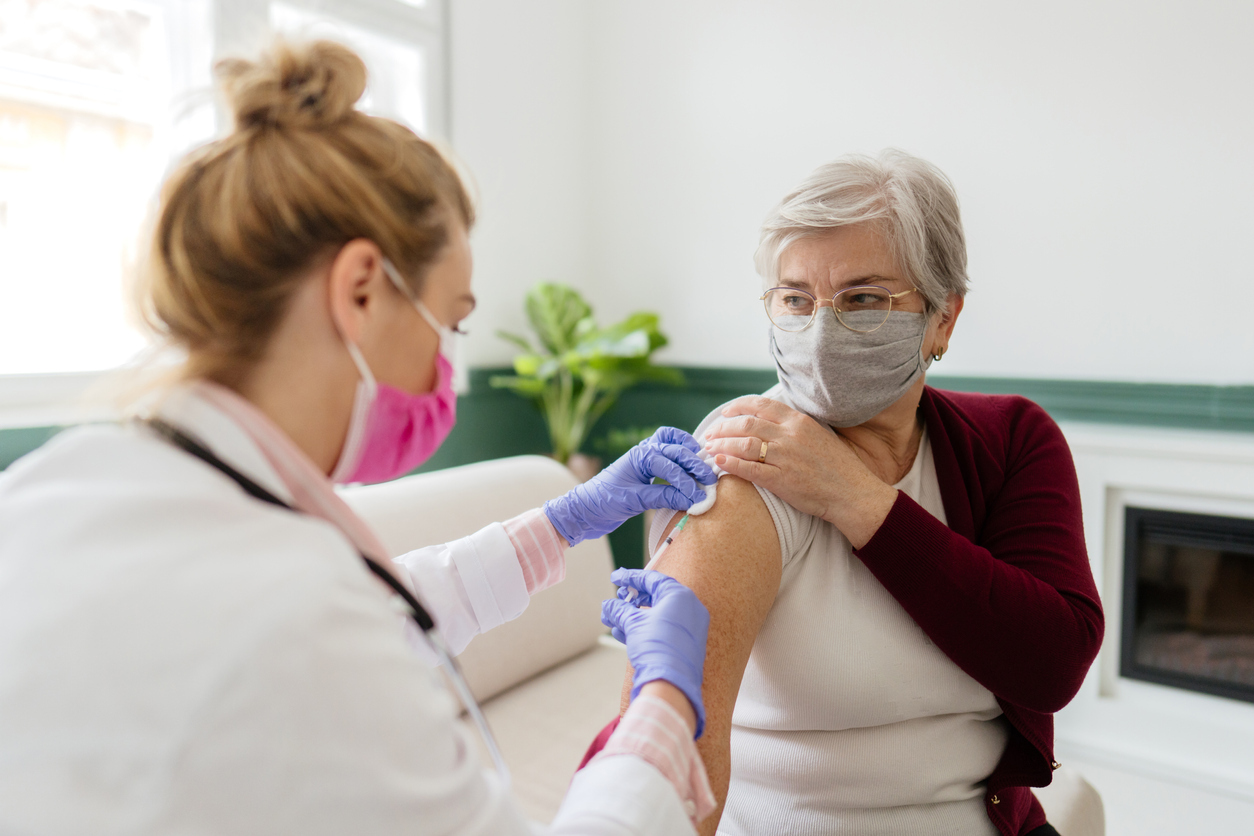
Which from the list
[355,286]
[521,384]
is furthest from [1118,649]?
[355,286]

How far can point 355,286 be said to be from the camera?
77cm

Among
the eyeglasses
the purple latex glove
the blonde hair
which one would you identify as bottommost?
the purple latex glove

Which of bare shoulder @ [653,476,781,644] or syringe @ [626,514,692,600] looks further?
syringe @ [626,514,692,600]

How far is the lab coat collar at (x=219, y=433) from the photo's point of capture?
28.1 inches

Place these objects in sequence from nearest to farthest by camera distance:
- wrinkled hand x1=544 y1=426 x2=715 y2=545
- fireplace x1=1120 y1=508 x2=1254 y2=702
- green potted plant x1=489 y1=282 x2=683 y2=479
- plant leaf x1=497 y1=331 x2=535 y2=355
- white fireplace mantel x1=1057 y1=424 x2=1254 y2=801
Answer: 1. wrinkled hand x1=544 y1=426 x2=715 y2=545
2. white fireplace mantel x1=1057 y1=424 x2=1254 y2=801
3. fireplace x1=1120 y1=508 x2=1254 y2=702
4. green potted plant x1=489 y1=282 x2=683 y2=479
5. plant leaf x1=497 y1=331 x2=535 y2=355

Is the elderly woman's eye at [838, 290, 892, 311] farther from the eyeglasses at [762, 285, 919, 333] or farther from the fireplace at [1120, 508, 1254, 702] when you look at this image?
the fireplace at [1120, 508, 1254, 702]

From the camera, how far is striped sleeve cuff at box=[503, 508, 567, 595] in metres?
1.27

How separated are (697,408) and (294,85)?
120 inches

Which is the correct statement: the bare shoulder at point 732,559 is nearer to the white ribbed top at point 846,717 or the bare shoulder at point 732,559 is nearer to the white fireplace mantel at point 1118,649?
the white ribbed top at point 846,717

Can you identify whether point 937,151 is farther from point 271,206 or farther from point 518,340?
point 271,206

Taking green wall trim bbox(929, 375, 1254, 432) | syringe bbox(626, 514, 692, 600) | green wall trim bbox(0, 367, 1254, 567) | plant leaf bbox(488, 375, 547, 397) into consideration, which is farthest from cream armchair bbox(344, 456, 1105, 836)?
green wall trim bbox(929, 375, 1254, 432)

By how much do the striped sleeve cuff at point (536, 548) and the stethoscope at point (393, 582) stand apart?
40 centimetres

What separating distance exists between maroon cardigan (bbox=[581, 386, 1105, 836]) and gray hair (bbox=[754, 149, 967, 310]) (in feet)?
0.84

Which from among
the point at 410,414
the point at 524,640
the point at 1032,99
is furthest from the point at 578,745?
the point at 1032,99
